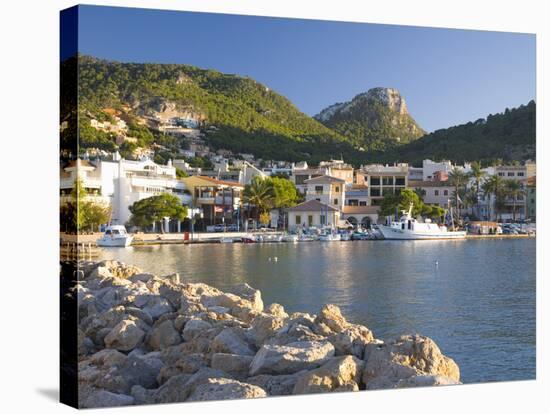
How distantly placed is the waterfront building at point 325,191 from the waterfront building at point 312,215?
7 cm

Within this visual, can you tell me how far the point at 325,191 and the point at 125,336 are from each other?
10.2ft

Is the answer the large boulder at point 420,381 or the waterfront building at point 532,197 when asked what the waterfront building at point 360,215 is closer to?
the waterfront building at point 532,197

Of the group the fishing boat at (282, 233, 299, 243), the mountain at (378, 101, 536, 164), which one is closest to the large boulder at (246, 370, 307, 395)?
the mountain at (378, 101, 536, 164)

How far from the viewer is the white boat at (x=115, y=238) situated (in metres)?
7.75

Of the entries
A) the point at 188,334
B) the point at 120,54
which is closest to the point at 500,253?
the point at 188,334

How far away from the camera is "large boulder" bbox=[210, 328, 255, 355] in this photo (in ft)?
25.0

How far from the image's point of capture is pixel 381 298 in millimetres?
9469

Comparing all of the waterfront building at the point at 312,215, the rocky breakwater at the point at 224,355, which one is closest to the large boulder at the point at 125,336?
the rocky breakwater at the point at 224,355

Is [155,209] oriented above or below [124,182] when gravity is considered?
below

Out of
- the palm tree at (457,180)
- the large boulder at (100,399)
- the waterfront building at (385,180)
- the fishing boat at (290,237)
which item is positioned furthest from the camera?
the fishing boat at (290,237)

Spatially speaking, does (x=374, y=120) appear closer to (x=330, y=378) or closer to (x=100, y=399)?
(x=330, y=378)

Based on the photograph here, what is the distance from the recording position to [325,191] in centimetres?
1012

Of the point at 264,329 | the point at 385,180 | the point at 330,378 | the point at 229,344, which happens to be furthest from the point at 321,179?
the point at 330,378
